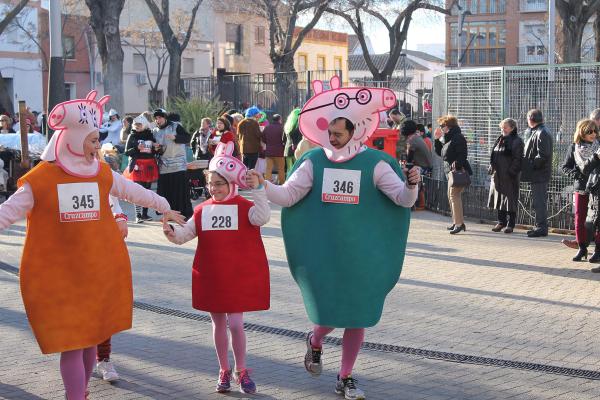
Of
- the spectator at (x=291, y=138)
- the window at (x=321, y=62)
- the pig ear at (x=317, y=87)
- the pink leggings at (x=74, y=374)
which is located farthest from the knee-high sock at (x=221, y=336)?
the window at (x=321, y=62)

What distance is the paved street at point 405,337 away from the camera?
6.40 metres

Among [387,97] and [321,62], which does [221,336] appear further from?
[321,62]

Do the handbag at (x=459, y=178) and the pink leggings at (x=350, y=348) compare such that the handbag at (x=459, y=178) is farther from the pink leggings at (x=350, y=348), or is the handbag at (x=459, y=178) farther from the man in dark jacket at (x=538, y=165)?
the pink leggings at (x=350, y=348)

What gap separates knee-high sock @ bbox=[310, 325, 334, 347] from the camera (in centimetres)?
633

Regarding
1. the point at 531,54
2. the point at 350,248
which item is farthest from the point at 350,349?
the point at 531,54

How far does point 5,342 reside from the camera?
7.58 m

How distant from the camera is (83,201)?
5625 millimetres

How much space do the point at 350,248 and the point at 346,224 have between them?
153 mm

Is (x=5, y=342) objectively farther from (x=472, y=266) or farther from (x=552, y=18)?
(x=552, y=18)

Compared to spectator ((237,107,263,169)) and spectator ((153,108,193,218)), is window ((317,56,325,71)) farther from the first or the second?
A: spectator ((153,108,193,218))

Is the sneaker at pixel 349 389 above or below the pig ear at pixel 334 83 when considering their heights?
below

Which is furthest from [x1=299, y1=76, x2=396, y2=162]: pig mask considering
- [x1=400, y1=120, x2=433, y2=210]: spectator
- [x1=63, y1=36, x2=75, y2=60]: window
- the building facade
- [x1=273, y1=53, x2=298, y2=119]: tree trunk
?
the building facade

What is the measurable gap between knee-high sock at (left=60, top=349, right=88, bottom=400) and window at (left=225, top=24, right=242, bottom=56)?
5903 cm

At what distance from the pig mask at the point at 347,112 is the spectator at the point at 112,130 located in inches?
650
